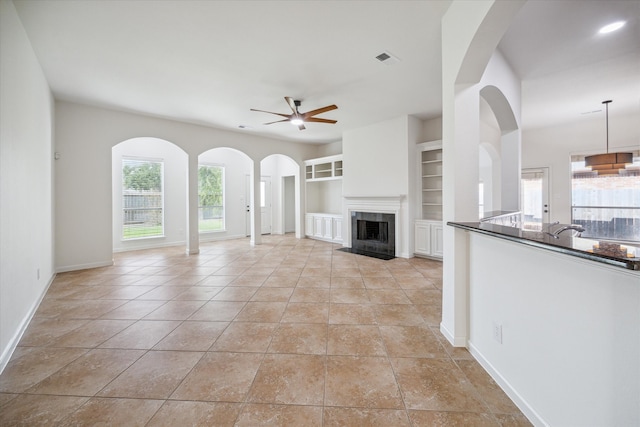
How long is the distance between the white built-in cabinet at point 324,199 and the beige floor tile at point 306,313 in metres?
3.95

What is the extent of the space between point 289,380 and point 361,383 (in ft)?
1.56

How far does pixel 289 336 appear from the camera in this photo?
2.32m

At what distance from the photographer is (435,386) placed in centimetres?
169

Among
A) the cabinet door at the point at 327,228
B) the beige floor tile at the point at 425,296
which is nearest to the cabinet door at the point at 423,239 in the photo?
the beige floor tile at the point at 425,296

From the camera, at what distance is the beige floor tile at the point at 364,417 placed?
4.60 feet

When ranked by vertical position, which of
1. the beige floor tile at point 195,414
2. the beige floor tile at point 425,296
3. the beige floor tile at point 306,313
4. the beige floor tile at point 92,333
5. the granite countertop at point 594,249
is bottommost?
the beige floor tile at point 195,414

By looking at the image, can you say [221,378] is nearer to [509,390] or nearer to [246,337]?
[246,337]

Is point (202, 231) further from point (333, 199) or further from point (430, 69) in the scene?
point (430, 69)

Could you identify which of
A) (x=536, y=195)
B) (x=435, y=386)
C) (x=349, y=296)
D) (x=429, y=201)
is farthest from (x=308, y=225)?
(x=435, y=386)

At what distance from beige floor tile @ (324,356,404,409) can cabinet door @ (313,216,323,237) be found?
18.0 ft

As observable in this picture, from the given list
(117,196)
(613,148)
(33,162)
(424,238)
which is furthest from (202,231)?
(613,148)

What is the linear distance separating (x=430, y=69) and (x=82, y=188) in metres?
5.81

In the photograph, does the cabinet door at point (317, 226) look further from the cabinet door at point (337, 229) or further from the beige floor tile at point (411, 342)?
the beige floor tile at point (411, 342)

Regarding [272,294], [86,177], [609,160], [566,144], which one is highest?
[566,144]
